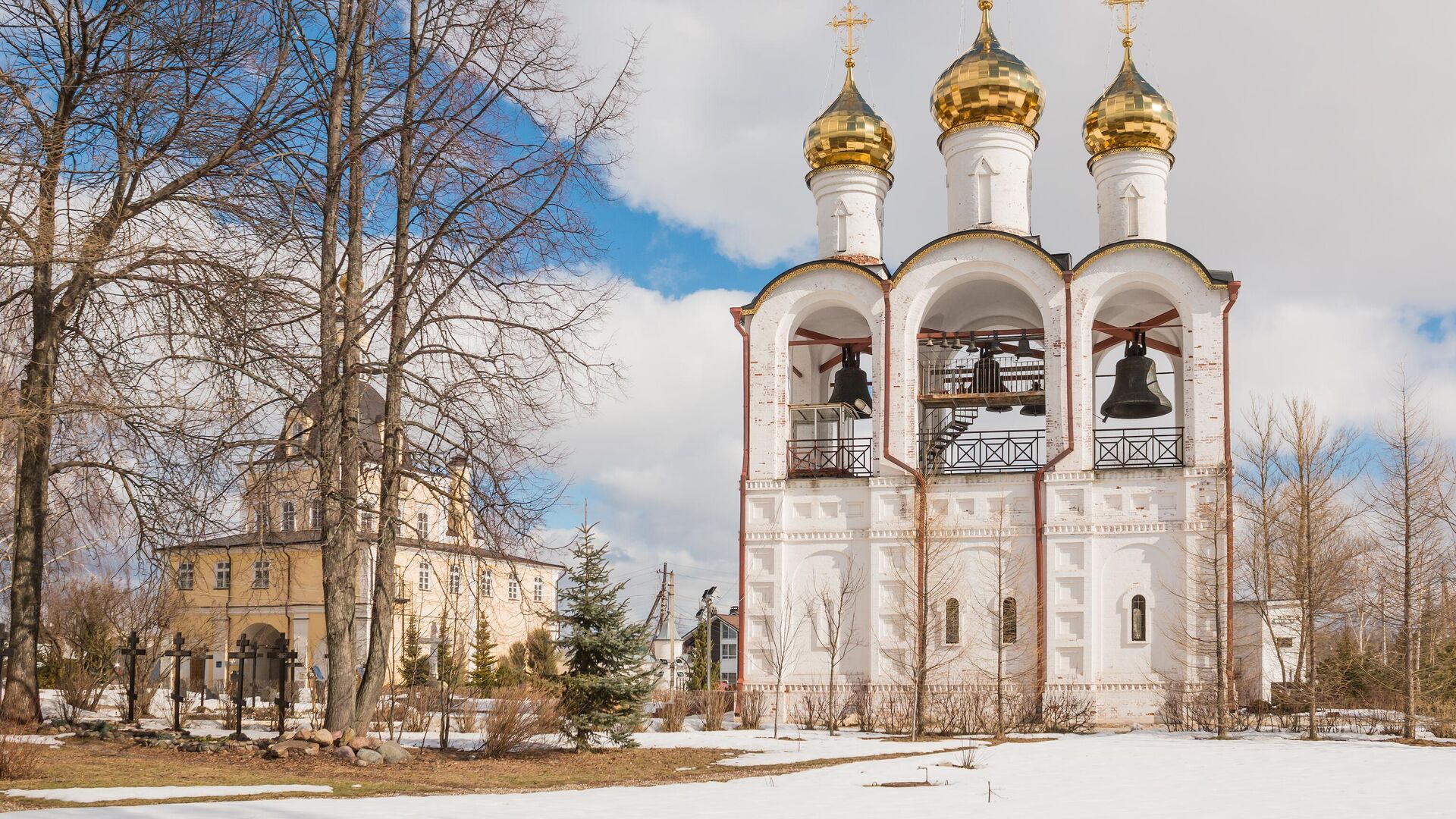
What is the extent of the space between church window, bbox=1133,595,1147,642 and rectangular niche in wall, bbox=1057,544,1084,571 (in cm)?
116

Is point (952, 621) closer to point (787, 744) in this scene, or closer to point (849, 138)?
point (787, 744)

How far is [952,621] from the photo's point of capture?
84.9ft

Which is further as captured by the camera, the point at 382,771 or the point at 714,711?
the point at 714,711

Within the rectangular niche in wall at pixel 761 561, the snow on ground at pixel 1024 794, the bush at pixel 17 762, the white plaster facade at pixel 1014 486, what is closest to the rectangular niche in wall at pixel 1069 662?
the white plaster facade at pixel 1014 486

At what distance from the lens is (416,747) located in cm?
1714

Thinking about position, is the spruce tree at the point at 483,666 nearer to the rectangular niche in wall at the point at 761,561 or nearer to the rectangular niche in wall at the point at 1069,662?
the rectangular niche in wall at the point at 761,561

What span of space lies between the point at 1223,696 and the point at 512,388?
12.4 metres

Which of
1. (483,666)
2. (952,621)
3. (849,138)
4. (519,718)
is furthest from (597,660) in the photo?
(483,666)

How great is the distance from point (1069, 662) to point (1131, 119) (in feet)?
35.4

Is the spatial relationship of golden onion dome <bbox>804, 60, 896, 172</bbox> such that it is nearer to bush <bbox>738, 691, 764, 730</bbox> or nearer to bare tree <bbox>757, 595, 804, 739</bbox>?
bare tree <bbox>757, 595, 804, 739</bbox>

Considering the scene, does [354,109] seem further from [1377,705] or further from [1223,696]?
[1377,705]

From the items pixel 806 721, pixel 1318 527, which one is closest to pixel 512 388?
pixel 806 721

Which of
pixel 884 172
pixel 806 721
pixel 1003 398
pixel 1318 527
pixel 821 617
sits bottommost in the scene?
pixel 806 721

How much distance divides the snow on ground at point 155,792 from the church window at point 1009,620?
15573mm
